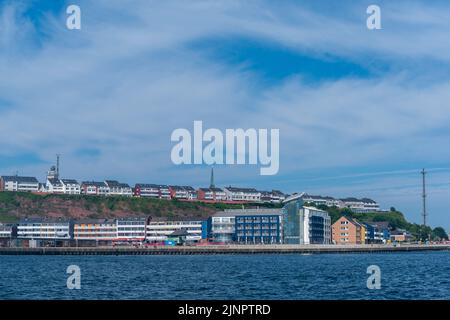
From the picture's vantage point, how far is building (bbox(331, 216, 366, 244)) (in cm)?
18525

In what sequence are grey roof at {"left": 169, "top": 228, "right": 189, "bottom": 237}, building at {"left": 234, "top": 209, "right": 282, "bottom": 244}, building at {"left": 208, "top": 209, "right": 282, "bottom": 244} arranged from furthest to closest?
grey roof at {"left": 169, "top": 228, "right": 189, "bottom": 237}
building at {"left": 208, "top": 209, "right": 282, "bottom": 244}
building at {"left": 234, "top": 209, "right": 282, "bottom": 244}

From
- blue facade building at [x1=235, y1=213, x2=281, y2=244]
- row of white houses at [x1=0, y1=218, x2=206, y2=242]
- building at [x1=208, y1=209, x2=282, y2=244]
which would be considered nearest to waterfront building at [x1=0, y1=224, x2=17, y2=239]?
row of white houses at [x1=0, y1=218, x2=206, y2=242]

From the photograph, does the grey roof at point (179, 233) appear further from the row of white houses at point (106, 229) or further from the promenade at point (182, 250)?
the promenade at point (182, 250)

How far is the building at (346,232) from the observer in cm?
18525

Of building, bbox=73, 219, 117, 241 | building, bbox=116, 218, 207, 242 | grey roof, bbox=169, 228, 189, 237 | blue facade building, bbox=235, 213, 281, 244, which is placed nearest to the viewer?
blue facade building, bbox=235, 213, 281, 244

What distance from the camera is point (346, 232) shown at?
7352 inches

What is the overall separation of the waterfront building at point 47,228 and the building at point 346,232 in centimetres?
7233

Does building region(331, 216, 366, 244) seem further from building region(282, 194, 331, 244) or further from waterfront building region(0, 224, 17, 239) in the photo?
waterfront building region(0, 224, 17, 239)

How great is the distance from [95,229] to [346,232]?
68.6m

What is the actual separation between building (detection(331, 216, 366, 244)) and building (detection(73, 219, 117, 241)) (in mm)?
59857

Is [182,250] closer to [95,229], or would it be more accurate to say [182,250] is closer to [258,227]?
[258,227]

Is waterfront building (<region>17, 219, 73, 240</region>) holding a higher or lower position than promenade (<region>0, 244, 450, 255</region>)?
higher
